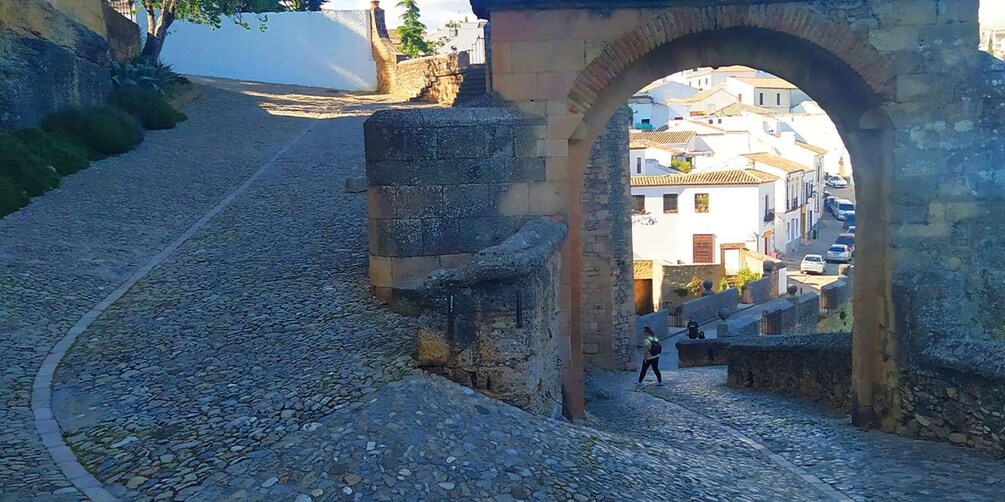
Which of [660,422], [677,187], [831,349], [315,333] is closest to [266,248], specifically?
[315,333]

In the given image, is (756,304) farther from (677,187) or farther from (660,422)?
(660,422)

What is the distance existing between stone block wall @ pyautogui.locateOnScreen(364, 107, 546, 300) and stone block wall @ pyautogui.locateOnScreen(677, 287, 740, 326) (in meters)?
17.2

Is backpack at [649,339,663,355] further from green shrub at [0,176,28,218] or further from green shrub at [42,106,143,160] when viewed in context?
green shrub at [42,106,143,160]

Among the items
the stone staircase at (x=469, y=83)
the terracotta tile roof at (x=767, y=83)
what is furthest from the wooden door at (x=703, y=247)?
the terracotta tile roof at (x=767, y=83)

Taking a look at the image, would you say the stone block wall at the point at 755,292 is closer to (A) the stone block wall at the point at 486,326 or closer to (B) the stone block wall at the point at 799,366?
(B) the stone block wall at the point at 799,366

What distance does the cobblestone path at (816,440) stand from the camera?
6.48 m

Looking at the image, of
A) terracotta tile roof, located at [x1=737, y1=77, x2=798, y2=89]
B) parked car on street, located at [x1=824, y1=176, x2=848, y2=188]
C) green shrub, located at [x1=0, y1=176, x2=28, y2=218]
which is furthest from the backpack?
terracotta tile roof, located at [x1=737, y1=77, x2=798, y2=89]

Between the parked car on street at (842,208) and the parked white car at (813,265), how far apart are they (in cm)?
1187

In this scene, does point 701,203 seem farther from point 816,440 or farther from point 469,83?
point 816,440

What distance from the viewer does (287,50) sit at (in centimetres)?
3092

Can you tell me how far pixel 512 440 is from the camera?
5.29m

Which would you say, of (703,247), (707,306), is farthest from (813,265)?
(707,306)

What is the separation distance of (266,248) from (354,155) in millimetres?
5796

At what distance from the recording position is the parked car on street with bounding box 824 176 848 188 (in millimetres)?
53294
